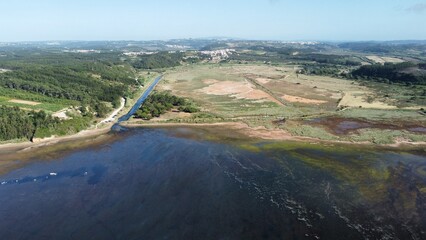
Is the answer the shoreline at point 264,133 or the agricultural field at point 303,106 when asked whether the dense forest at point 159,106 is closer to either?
the agricultural field at point 303,106

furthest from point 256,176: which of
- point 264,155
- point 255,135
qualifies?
point 255,135

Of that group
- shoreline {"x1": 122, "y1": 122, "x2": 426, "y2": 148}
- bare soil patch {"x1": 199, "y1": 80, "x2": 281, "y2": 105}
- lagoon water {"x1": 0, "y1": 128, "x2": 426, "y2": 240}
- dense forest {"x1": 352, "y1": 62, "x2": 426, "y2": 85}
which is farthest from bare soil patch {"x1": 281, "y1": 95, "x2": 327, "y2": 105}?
dense forest {"x1": 352, "y1": 62, "x2": 426, "y2": 85}

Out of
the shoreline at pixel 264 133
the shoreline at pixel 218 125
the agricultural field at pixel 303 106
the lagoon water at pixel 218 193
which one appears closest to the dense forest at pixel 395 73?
the agricultural field at pixel 303 106

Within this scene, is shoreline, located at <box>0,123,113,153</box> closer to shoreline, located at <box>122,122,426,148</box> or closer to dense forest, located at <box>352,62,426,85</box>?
shoreline, located at <box>122,122,426,148</box>

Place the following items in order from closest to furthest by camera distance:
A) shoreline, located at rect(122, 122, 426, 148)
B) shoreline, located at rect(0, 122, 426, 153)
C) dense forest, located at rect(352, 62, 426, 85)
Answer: shoreline, located at rect(0, 122, 426, 153) → shoreline, located at rect(122, 122, 426, 148) → dense forest, located at rect(352, 62, 426, 85)

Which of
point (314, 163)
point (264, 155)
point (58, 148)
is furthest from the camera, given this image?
point (58, 148)

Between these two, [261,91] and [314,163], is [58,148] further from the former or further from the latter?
[261,91]

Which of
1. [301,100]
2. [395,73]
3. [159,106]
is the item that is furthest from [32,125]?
[395,73]
